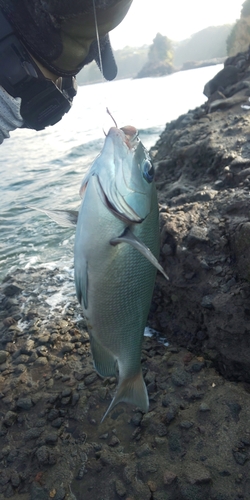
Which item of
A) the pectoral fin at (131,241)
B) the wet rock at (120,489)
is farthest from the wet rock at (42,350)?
the pectoral fin at (131,241)

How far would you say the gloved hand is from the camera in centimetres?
260

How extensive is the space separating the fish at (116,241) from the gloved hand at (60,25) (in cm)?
135

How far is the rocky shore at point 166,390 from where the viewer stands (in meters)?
2.44

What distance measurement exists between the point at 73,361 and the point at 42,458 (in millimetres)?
966

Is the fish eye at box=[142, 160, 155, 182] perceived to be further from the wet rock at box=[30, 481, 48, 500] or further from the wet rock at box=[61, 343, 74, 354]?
the wet rock at box=[61, 343, 74, 354]

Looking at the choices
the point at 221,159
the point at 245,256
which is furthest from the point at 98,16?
the point at 221,159

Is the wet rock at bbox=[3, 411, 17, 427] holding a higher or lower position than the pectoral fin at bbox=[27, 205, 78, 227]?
lower

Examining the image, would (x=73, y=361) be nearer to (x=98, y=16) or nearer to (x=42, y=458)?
(x=42, y=458)

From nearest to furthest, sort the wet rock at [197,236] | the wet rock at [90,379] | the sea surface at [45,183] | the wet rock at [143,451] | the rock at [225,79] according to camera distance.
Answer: the wet rock at [143,451], the wet rock at [90,379], the wet rock at [197,236], the sea surface at [45,183], the rock at [225,79]

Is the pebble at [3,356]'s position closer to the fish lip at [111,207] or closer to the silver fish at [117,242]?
the silver fish at [117,242]

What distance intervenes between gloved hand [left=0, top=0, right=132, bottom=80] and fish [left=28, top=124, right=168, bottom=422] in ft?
4.42

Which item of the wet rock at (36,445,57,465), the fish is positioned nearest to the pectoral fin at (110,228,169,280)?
the fish

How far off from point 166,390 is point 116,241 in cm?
173

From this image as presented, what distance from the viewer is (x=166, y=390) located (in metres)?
2.96
